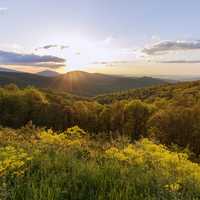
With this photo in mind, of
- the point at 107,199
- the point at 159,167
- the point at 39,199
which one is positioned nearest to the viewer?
the point at 39,199

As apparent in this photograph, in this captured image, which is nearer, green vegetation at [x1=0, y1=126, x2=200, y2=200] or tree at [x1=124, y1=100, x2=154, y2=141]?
green vegetation at [x1=0, y1=126, x2=200, y2=200]

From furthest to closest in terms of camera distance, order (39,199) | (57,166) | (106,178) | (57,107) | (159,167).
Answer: (57,107)
(159,167)
(57,166)
(106,178)
(39,199)

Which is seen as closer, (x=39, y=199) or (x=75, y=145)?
(x=39, y=199)

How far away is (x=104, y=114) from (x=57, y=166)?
73002mm

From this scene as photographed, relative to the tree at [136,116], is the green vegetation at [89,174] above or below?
above

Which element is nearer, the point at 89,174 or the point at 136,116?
the point at 89,174

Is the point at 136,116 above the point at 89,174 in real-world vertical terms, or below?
below

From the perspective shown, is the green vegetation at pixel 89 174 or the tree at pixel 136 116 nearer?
the green vegetation at pixel 89 174

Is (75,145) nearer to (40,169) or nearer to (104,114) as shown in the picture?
(40,169)

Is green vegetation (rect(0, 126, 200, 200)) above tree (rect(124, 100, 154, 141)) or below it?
above

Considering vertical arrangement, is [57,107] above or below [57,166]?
below

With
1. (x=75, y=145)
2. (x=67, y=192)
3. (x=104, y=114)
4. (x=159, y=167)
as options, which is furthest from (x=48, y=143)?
(x=104, y=114)

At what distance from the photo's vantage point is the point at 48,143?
7473 millimetres

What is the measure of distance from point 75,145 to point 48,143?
21.1 inches
